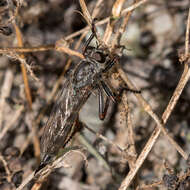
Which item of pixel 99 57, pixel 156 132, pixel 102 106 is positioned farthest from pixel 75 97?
pixel 156 132

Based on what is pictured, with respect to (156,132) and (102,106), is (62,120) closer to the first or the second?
(102,106)

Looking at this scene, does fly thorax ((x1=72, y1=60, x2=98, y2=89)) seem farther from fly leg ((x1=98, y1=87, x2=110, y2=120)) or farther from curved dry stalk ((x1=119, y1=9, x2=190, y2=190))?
curved dry stalk ((x1=119, y1=9, x2=190, y2=190))

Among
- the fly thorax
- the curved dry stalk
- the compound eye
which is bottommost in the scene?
the curved dry stalk

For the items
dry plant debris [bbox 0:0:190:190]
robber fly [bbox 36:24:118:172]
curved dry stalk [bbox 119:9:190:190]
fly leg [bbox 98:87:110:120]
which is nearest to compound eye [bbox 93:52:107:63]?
robber fly [bbox 36:24:118:172]

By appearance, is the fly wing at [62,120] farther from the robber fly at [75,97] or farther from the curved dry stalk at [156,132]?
the curved dry stalk at [156,132]

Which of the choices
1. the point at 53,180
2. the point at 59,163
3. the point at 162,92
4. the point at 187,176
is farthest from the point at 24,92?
the point at 187,176

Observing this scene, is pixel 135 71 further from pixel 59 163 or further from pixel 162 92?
pixel 59 163

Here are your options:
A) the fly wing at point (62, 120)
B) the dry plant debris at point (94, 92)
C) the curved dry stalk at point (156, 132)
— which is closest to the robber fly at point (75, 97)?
the fly wing at point (62, 120)
